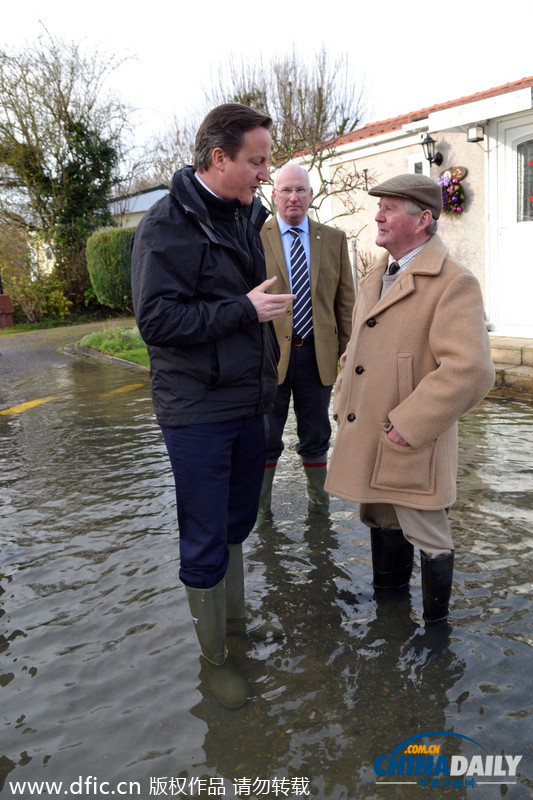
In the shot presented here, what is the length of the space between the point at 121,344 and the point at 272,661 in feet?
37.7

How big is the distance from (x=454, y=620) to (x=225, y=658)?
3.57ft

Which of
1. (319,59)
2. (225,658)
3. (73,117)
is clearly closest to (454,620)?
(225,658)

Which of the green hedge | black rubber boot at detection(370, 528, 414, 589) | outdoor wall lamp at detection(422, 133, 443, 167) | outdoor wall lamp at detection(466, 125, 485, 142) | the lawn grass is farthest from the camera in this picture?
the green hedge

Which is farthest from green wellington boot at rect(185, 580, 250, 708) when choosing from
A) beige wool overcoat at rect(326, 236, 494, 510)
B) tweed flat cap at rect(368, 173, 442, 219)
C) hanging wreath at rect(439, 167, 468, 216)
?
hanging wreath at rect(439, 167, 468, 216)

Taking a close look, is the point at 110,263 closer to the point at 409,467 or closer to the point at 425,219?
the point at 425,219

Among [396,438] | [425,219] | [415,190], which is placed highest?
[415,190]

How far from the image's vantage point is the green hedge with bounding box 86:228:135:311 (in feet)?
69.4

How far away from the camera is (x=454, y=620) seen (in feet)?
10.5

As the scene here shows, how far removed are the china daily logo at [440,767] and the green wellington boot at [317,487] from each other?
7.45 feet

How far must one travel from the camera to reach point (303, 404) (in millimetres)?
4305

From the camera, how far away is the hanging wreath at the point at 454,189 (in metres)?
10.0

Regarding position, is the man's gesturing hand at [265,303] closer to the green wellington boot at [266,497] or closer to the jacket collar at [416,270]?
the jacket collar at [416,270]

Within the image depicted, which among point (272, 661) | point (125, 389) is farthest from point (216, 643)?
point (125, 389)

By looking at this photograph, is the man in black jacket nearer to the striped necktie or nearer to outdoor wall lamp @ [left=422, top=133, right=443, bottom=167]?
the striped necktie
